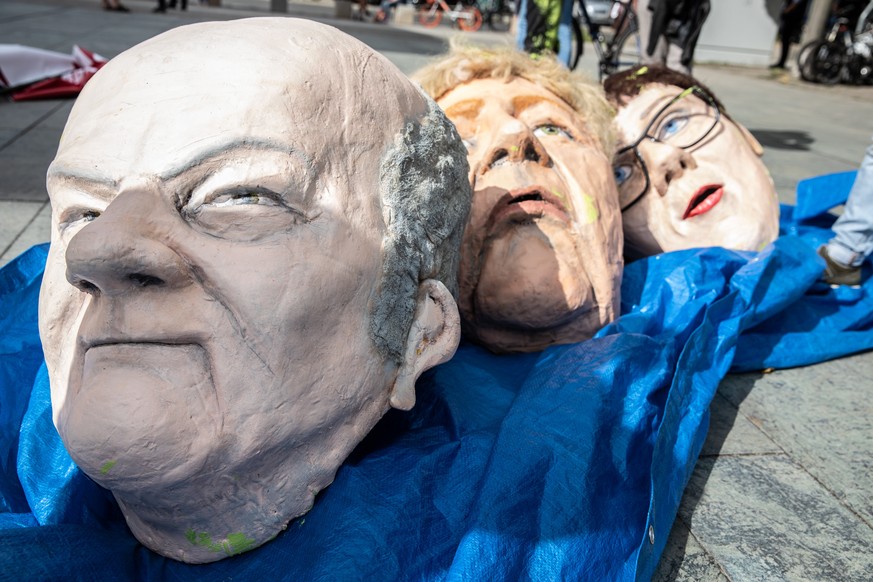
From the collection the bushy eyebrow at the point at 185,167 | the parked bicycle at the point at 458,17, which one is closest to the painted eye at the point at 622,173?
the bushy eyebrow at the point at 185,167

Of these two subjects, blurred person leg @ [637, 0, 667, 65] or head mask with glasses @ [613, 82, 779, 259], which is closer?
head mask with glasses @ [613, 82, 779, 259]

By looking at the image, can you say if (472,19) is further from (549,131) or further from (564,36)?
(549,131)

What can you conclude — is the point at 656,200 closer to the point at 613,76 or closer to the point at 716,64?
the point at 613,76

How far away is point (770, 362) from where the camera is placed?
2.91 metres

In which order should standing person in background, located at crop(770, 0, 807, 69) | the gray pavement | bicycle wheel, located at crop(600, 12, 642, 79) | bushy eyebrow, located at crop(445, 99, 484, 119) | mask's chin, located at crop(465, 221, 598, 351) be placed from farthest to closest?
1. standing person in background, located at crop(770, 0, 807, 69)
2. bicycle wheel, located at crop(600, 12, 642, 79)
3. bushy eyebrow, located at crop(445, 99, 484, 119)
4. mask's chin, located at crop(465, 221, 598, 351)
5. the gray pavement

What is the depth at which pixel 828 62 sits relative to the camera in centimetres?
1302

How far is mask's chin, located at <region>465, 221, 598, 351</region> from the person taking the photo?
2371 millimetres

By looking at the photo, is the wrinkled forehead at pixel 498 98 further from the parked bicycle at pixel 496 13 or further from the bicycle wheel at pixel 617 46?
the parked bicycle at pixel 496 13

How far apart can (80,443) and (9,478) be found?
2.35ft

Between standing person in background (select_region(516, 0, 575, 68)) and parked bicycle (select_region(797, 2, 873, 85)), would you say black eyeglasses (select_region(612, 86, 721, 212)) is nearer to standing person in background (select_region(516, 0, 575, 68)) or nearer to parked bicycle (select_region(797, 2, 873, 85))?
standing person in background (select_region(516, 0, 575, 68))

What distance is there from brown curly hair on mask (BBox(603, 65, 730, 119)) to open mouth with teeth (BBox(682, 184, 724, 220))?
47 cm

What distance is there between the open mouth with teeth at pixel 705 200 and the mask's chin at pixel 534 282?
3.42ft

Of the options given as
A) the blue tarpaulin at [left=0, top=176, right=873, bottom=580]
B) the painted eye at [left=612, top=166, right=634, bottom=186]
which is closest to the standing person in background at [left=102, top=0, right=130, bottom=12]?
the blue tarpaulin at [left=0, top=176, right=873, bottom=580]

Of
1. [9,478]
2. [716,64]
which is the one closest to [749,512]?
[9,478]
